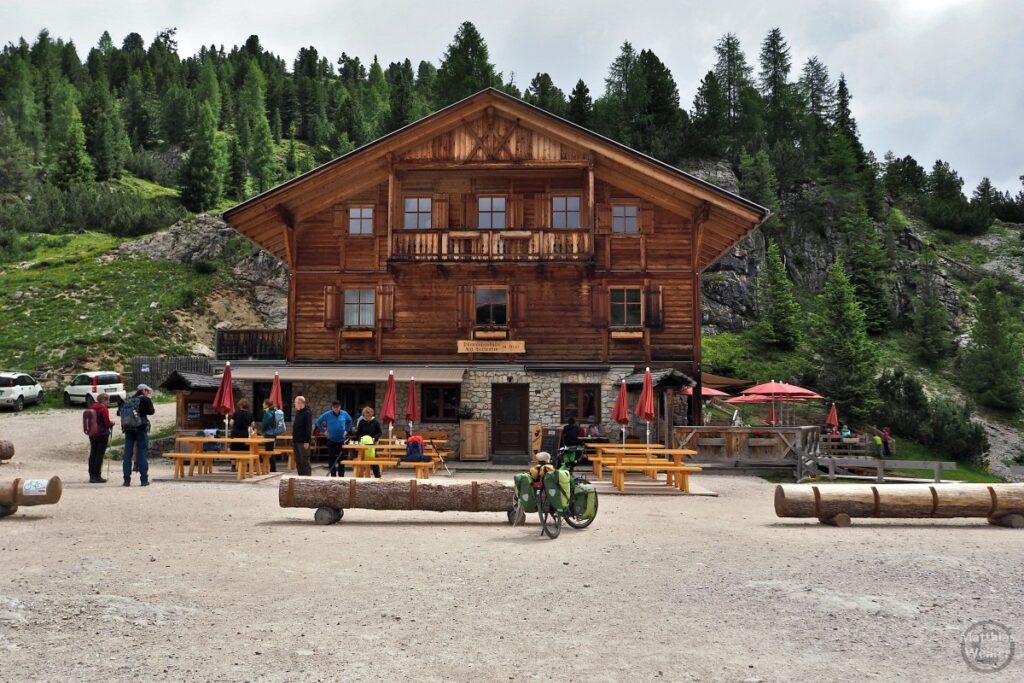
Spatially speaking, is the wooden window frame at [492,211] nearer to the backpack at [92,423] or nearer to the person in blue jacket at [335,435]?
the person in blue jacket at [335,435]

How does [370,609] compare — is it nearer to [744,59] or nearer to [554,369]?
[554,369]

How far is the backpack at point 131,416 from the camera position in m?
17.2

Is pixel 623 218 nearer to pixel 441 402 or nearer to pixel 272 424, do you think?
pixel 441 402

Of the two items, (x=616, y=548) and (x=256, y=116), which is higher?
(x=256, y=116)

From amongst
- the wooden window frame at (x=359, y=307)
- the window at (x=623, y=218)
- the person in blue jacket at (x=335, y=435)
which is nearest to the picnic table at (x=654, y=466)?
the person in blue jacket at (x=335, y=435)

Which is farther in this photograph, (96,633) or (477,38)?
(477,38)

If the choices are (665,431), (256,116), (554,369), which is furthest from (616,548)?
(256,116)

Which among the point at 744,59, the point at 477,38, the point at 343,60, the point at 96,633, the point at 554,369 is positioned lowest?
the point at 96,633

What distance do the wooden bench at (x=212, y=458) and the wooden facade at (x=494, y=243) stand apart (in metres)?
7.80

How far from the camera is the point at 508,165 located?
90.9ft

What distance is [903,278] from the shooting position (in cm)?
6191

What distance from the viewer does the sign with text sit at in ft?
89.4

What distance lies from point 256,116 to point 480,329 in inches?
3949

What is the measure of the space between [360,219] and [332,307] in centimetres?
308
